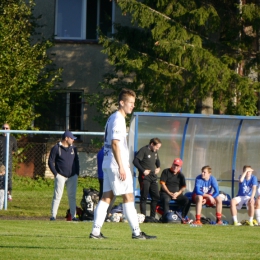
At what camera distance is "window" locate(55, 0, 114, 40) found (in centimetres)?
2792

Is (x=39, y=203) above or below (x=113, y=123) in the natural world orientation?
below

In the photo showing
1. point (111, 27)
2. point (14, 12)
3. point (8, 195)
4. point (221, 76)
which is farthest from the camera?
point (111, 27)

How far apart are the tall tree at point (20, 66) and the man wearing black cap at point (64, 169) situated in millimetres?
→ 7077

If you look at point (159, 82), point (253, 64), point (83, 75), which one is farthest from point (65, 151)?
point (83, 75)

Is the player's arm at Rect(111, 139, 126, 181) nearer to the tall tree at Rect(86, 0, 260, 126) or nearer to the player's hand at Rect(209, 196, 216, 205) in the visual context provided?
the player's hand at Rect(209, 196, 216, 205)

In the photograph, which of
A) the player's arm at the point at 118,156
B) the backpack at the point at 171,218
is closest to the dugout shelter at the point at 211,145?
the backpack at the point at 171,218

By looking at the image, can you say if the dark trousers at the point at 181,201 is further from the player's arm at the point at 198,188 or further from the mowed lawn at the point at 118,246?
the mowed lawn at the point at 118,246

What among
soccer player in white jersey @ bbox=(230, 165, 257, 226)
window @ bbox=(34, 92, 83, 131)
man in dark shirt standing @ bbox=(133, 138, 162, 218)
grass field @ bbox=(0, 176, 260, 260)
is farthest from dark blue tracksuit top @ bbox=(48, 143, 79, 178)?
window @ bbox=(34, 92, 83, 131)

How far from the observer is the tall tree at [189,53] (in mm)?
22453

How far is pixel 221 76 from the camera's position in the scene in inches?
892

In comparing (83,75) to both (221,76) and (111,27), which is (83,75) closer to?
(111,27)

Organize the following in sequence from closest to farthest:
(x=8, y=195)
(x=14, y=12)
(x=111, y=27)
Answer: (x=8, y=195), (x=14, y=12), (x=111, y=27)

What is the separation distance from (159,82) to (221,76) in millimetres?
Answer: 1887

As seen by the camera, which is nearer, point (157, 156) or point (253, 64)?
point (157, 156)
